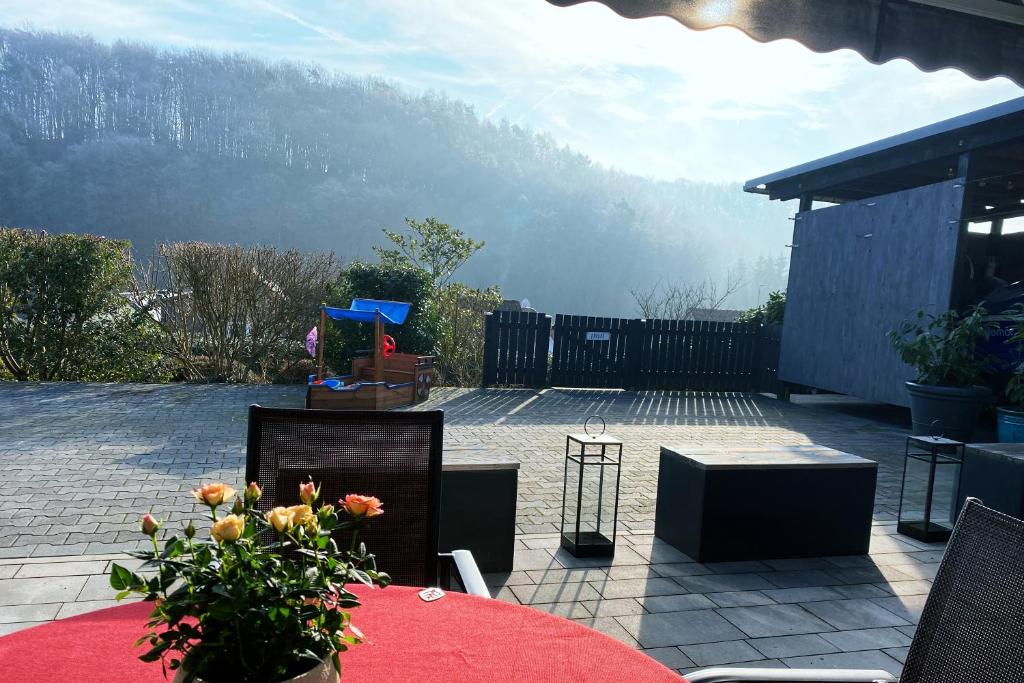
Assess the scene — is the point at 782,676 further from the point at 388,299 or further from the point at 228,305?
the point at 228,305

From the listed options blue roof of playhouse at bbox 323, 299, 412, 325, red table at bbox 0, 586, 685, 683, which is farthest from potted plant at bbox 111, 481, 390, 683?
blue roof of playhouse at bbox 323, 299, 412, 325

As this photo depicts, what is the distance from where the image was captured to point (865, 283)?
901 centimetres

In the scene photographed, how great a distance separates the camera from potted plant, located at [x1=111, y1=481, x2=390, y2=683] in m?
0.77

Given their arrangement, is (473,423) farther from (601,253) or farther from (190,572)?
(601,253)

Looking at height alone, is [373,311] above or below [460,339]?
above

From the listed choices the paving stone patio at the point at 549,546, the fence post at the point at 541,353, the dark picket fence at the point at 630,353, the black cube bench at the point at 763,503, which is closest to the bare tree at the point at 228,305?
the paving stone patio at the point at 549,546

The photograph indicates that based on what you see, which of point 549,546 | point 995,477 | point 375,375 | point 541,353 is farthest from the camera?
point 541,353

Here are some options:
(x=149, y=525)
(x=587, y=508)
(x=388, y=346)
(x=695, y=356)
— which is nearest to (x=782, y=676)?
(x=149, y=525)

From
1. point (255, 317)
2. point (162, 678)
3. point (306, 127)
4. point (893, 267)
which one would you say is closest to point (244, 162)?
point (306, 127)

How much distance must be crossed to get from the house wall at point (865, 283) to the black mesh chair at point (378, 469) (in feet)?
25.4

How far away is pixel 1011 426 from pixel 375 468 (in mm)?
6441

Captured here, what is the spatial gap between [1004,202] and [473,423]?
826cm

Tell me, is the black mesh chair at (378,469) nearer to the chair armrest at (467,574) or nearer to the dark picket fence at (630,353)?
the chair armrest at (467,574)

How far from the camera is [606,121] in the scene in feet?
183
